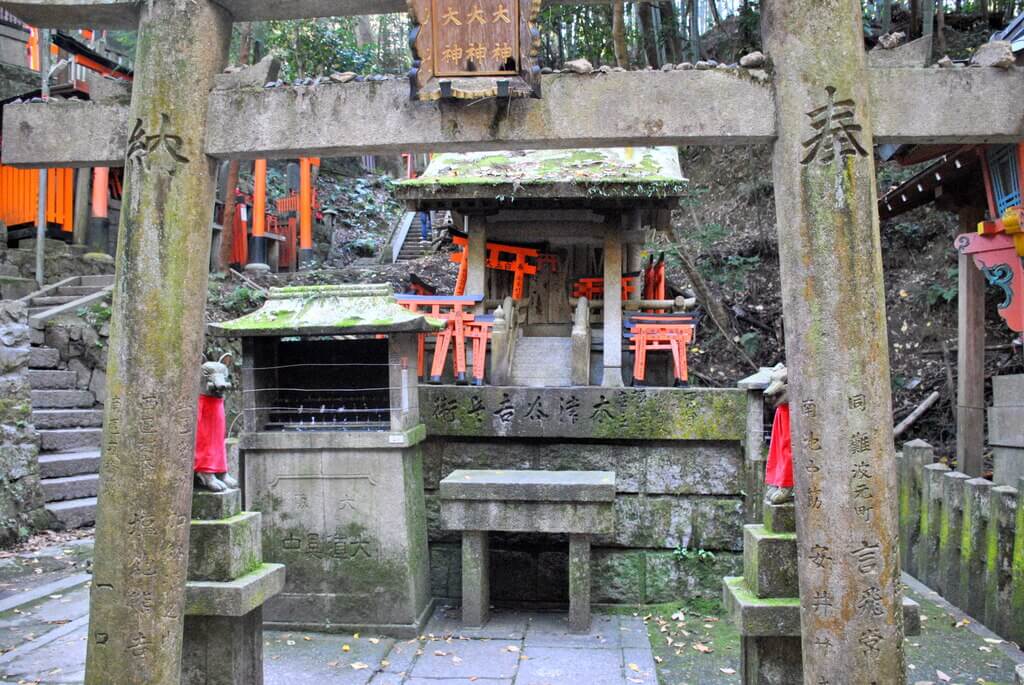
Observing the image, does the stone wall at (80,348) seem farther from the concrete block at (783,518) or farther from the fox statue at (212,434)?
the concrete block at (783,518)

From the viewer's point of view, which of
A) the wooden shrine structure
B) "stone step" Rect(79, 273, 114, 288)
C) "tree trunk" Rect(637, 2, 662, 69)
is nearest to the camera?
the wooden shrine structure

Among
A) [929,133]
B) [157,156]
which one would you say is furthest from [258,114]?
[929,133]

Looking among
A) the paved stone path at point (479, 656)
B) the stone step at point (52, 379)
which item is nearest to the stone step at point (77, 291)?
the stone step at point (52, 379)

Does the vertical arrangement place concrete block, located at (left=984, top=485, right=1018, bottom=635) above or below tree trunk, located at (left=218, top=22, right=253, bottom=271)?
below

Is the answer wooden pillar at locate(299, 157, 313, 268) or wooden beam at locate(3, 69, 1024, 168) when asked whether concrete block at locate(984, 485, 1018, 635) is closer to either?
wooden beam at locate(3, 69, 1024, 168)

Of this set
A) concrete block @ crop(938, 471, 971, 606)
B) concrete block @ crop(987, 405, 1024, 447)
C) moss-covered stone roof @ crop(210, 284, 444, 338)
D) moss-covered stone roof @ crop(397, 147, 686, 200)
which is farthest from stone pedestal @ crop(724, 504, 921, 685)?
concrete block @ crop(987, 405, 1024, 447)

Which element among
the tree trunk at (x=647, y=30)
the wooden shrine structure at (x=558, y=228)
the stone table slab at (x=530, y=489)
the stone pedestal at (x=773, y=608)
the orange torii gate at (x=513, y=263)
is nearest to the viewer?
the stone pedestal at (x=773, y=608)

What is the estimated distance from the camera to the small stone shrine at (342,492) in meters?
7.75

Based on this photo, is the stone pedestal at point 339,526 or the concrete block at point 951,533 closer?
the stone pedestal at point 339,526

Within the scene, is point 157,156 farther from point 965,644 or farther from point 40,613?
point 965,644

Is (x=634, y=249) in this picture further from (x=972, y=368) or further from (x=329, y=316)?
(x=329, y=316)

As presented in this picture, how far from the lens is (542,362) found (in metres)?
10.6

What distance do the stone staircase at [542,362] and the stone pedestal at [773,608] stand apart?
17.6 ft

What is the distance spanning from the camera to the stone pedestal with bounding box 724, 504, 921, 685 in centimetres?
465
